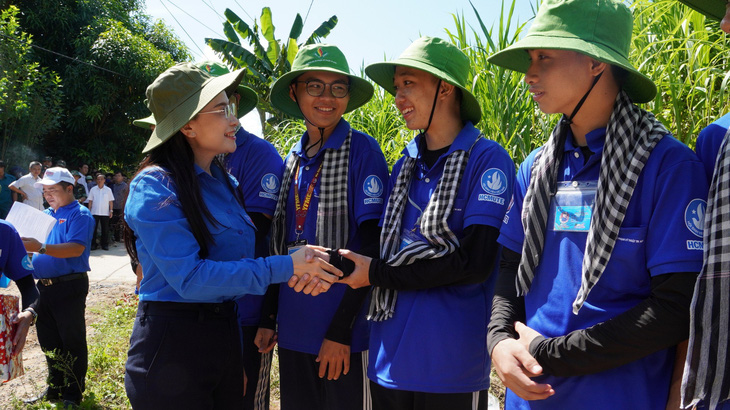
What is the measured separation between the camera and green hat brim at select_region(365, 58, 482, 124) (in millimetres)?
2338

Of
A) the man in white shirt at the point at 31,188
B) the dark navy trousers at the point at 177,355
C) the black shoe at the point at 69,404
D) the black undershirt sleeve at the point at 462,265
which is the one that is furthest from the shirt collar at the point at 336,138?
the man in white shirt at the point at 31,188

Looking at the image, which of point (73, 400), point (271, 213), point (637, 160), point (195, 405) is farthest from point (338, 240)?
point (73, 400)

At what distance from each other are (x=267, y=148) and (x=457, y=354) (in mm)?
1568

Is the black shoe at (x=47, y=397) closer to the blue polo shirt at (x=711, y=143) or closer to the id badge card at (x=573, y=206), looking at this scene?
the id badge card at (x=573, y=206)

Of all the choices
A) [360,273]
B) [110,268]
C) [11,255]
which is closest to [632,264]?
[360,273]

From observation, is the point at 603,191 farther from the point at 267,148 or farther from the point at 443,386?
the point at 267,148

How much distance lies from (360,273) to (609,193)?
1.12m

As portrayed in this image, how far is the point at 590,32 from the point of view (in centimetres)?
171

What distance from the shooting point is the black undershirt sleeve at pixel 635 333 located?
1437mm

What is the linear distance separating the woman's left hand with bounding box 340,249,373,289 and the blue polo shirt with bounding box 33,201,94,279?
3.26 meters

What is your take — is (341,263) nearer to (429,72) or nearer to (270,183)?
→ (270,183)

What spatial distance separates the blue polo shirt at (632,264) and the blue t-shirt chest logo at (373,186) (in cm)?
105

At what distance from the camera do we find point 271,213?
291cm

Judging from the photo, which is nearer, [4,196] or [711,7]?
[711,7]
